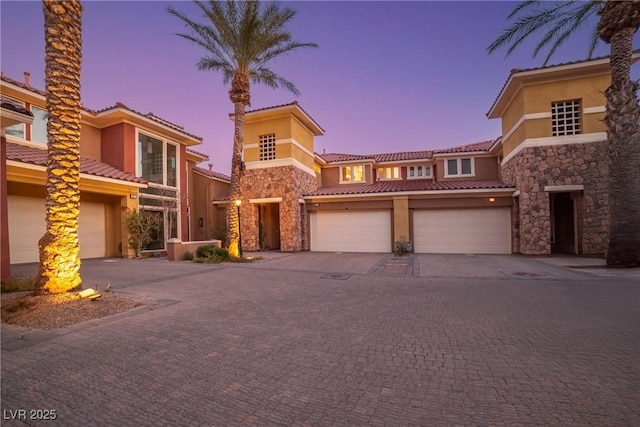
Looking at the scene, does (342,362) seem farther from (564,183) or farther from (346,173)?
(346,173)

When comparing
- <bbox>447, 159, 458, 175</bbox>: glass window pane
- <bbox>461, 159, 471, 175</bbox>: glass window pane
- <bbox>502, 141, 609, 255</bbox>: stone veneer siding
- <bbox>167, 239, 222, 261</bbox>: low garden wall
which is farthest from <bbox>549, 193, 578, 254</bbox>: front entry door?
<bbox>167, 239, 222, 261</bbox>: low garden wall

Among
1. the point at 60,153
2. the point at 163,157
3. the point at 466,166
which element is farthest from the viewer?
the point at 466,166

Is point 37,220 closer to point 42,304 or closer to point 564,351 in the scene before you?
point 42,304

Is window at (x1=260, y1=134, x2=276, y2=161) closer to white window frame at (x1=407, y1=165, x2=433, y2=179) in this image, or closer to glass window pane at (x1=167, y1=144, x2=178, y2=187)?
glass window pane at (x1=167, y1=144, x2=178, y2=187)

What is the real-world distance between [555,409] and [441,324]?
2328 mm

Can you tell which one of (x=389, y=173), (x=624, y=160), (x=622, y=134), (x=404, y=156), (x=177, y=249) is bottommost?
(x=177, y=249)

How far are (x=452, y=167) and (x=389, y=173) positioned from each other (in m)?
5.01

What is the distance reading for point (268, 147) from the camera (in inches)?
751

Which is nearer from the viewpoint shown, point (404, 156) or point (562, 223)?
point (562, 223)

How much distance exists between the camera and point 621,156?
33.9 feet

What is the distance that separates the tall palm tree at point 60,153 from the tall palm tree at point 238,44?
808cm

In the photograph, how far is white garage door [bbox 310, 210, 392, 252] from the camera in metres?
18.1

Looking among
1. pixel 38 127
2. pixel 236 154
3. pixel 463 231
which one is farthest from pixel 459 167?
pixel 38 127

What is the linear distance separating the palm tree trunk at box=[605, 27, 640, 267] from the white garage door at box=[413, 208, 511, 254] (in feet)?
18.6
